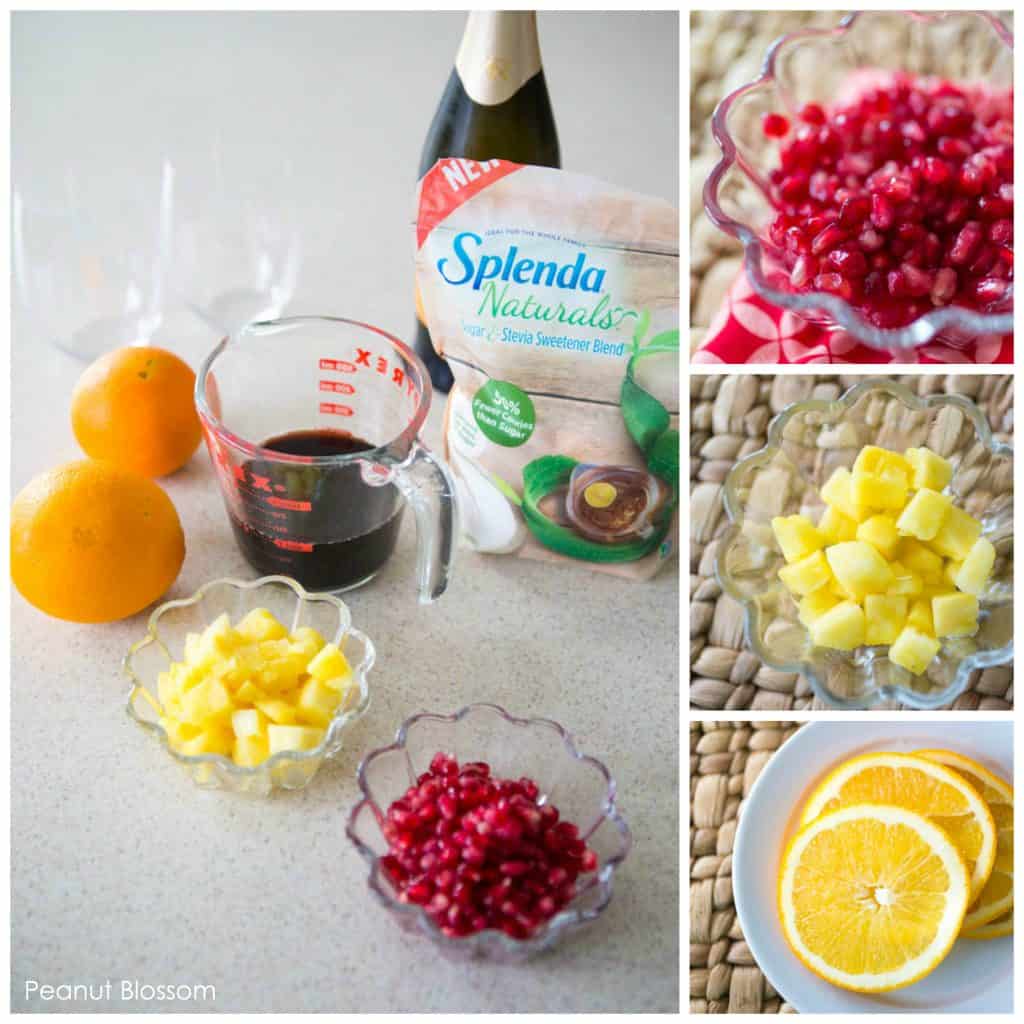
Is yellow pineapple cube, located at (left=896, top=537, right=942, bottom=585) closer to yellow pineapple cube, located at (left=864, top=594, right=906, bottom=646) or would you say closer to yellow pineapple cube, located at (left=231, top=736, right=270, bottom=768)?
yellow pineapple cube, located at (left=864, top=594, right=906, bottom=646)

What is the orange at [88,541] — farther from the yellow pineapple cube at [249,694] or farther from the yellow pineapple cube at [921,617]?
the yellow pineapple cube at [921,617]

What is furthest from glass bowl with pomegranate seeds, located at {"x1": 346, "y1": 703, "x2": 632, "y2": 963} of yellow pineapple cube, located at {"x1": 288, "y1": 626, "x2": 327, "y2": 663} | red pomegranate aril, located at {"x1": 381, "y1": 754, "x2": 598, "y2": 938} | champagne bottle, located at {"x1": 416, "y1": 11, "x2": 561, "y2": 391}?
champagne bottle, located at {"x1": 416, "y1": 11, "x2": 561, "y2": 391}

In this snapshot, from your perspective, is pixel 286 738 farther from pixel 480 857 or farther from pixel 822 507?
pixel 822 507

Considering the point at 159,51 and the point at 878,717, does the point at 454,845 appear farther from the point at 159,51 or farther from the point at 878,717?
the point at 159,51

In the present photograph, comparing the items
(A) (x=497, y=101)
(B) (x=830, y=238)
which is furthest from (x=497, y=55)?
(B) (x=830, y=238)

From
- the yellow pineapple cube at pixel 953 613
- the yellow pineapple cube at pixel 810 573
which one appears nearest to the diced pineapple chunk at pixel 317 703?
the yellow pineapple cube at pixel 810 573

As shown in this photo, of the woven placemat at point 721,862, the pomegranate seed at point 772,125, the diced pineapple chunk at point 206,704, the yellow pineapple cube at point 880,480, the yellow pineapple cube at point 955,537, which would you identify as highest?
the pomegranate seed at point 772,125
